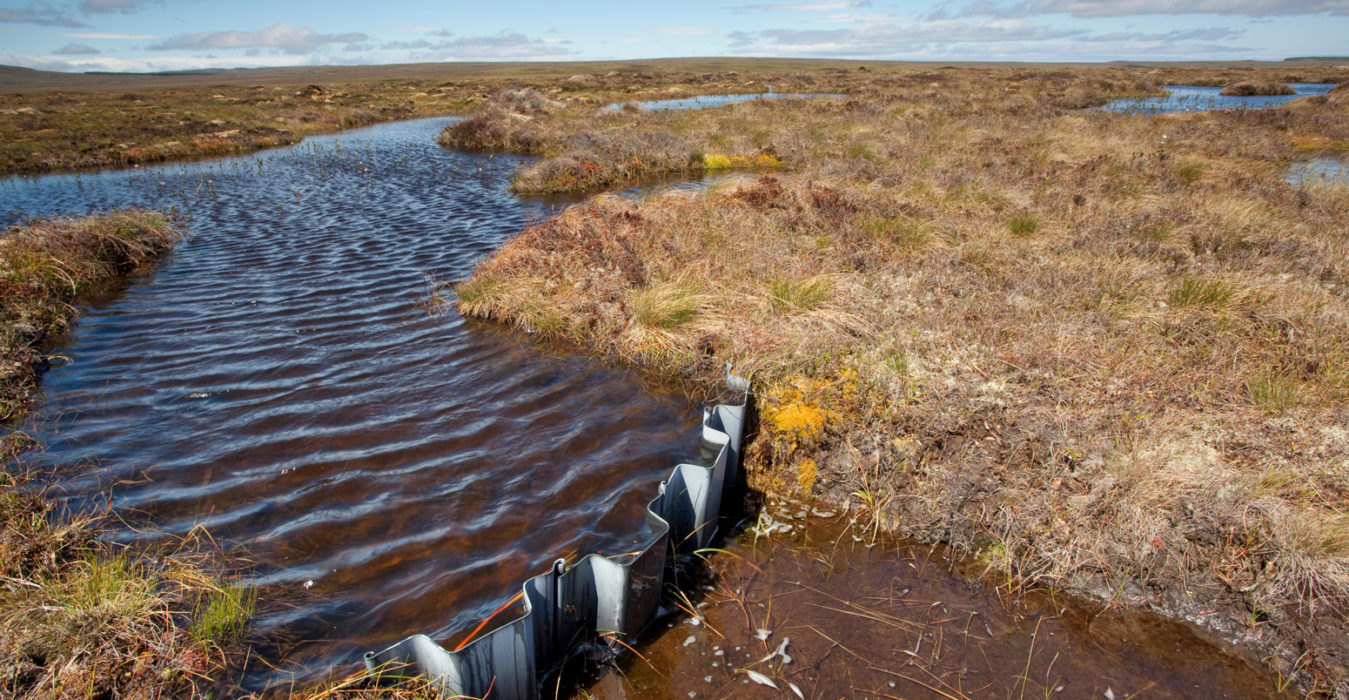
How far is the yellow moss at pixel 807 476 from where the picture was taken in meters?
5.05

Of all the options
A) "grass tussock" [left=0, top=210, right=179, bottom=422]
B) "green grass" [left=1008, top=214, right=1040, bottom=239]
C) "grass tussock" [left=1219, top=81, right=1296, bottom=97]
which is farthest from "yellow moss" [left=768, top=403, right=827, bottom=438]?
"grass tussock" [left=1219, top=81, right=1296, bottom=97]

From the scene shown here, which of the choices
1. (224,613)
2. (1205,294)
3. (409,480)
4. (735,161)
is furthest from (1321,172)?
(224,613)

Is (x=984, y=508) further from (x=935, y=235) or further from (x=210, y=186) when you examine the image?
(x=210, y=186)

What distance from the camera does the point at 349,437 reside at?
5.82 meters

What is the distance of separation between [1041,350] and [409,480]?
592 centimetres

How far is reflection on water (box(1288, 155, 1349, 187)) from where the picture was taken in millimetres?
12299

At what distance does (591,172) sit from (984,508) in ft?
54.5

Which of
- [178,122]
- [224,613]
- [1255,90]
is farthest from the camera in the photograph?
[1255,90]

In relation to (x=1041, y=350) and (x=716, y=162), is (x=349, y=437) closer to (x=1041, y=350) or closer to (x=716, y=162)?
(x=1041, y=350)

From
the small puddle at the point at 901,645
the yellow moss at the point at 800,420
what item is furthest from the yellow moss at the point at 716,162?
the small puddle at the point at 901,645

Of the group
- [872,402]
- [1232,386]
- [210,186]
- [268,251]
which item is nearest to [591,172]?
[268,251]

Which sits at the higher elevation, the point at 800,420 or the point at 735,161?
the point at 735,161

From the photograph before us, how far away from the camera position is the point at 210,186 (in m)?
17.8

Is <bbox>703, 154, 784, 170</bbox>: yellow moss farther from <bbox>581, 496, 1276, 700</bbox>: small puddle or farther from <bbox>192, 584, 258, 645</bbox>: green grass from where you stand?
<bbox>192, 584, 258, 645</bbox>: green grass
